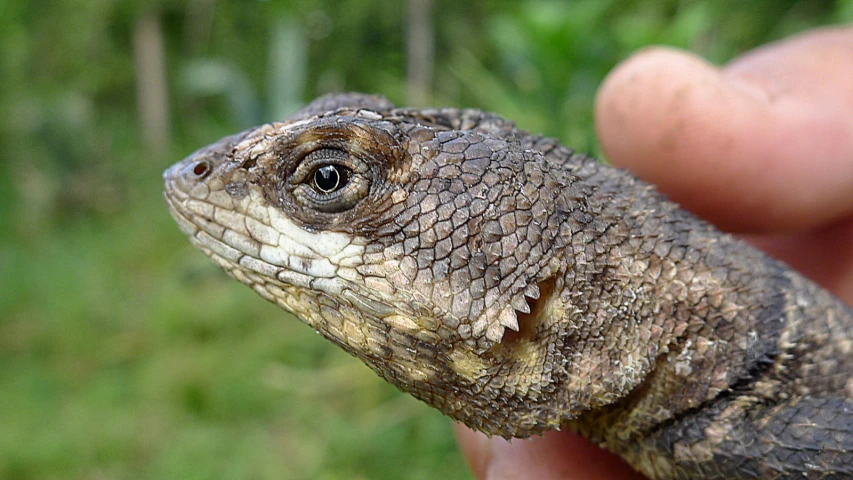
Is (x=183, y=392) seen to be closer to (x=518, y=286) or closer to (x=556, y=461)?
(x=556, y=461)

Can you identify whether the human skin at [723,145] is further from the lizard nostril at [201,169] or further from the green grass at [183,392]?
the green grass at [183,392]

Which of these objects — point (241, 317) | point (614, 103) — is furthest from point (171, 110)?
point (614, 103)

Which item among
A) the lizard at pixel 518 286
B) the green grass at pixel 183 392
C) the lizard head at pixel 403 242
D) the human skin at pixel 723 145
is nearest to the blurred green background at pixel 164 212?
A: the green grass at pixel 183 392

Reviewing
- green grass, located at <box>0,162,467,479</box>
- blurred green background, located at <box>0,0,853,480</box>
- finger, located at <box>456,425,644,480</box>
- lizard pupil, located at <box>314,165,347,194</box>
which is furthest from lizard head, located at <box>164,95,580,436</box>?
green grass, located at <box>0,162,467,479</box>

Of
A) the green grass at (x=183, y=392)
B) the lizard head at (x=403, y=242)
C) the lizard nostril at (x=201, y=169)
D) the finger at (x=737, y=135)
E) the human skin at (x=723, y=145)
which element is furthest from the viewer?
the green grass at (x=183, y=392)

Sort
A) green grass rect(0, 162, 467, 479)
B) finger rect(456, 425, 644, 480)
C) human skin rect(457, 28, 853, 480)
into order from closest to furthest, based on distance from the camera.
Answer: finger rect(456, 425, 644, 480) < human skin rect(457, 28, 853, 480) < green grass rect(0, 162, 467, 479)

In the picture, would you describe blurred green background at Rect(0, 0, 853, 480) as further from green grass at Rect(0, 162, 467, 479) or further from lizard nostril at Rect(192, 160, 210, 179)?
lizard nostril at Rect(192, 160, 210, 179)
